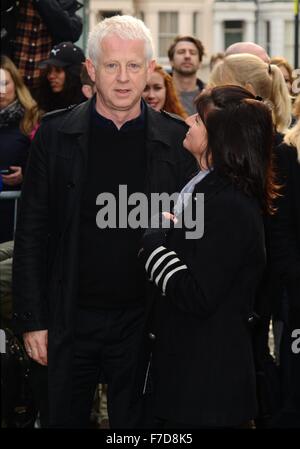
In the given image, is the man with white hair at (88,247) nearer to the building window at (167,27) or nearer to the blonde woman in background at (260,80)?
the blonde woman in background at (260,80)

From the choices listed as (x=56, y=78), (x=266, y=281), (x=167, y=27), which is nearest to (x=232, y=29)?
(x=167, y=27)

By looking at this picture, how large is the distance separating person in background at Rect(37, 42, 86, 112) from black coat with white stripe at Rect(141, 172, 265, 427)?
3.32 metres

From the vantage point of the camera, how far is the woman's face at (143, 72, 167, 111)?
7465 mm

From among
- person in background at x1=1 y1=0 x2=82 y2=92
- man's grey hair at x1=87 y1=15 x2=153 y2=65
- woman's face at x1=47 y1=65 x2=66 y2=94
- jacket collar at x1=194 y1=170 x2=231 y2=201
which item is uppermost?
person in background at x1=1 y1=0 x2=82 y2=92

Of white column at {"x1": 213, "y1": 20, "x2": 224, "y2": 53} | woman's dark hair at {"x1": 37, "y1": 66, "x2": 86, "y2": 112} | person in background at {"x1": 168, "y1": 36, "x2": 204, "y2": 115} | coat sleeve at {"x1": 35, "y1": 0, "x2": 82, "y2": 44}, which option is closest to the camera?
woman's dark hair at {"x1": 37, "y1": 66, "x2": 86, "y2": 112}

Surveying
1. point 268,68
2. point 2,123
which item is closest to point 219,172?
point 268,68

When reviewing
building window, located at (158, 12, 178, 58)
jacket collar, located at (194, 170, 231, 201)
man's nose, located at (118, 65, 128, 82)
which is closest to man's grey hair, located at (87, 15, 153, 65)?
man's nose, located at (118, 65, 128, 82)

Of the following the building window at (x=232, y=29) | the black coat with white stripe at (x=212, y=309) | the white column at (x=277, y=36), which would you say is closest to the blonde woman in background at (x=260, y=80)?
the black coat with white stripe at (x=212, y=309)

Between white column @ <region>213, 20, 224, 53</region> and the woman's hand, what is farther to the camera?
white column @ <region>213, 20, 224, 53</region>

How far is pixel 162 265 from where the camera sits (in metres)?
4.03

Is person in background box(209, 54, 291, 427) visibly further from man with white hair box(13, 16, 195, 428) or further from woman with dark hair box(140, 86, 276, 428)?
man with white hair box(13, 16, 195, 428)

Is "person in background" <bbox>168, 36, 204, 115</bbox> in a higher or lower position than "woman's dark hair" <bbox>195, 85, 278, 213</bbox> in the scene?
higher

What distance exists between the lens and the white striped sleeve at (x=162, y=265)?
4012 millimetres

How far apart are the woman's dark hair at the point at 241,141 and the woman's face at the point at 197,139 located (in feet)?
0.15
